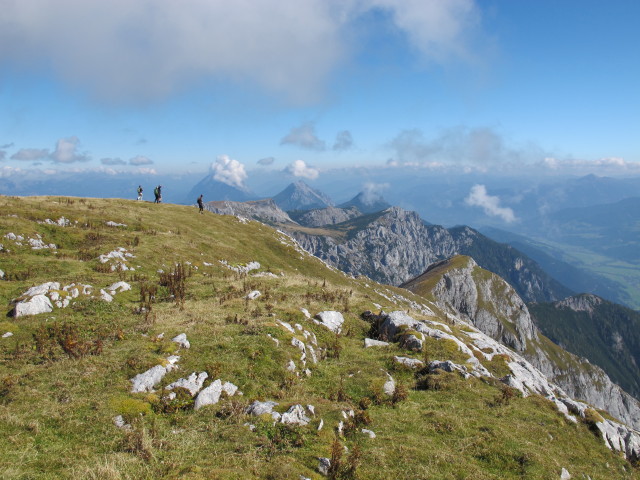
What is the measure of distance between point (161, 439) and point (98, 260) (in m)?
26.0

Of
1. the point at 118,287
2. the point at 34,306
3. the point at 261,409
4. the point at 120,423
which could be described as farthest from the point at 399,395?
the point at 118,287

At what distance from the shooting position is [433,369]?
61.2 feet

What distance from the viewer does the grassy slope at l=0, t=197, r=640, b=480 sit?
987 centimetres

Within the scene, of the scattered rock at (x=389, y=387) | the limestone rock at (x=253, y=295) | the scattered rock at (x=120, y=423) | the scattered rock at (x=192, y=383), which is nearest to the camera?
the scattered rock at (x=120, y=423)

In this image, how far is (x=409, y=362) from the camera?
19.2 meters

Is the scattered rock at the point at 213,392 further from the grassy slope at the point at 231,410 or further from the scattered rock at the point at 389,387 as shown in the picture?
the scattered rock at the point at 389,387

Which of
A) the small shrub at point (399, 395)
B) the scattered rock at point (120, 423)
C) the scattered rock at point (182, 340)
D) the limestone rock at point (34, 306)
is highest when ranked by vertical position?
the limestone rock at point (34, 306)

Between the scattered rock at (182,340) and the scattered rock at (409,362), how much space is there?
36.8ft

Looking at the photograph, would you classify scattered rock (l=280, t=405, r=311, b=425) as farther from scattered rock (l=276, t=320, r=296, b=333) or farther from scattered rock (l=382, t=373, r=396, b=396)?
scattered rock (l=276, t=320, r=296, b=333)

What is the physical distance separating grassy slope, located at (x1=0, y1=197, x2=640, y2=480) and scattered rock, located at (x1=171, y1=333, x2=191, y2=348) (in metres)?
0.46

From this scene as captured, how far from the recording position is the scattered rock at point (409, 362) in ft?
62.5

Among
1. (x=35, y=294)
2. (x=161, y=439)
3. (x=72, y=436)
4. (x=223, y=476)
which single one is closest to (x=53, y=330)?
(x=35, y=294)

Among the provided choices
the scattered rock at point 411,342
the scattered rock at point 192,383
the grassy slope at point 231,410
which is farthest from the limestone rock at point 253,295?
the scattered rock at point 411,342

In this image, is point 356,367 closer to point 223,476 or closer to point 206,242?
point 223,476
